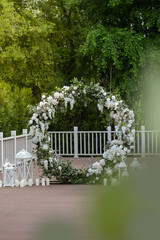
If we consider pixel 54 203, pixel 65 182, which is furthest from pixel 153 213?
pixel 65 182

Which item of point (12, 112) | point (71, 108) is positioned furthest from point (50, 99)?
point (12, 112)

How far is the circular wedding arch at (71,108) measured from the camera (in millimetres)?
7309

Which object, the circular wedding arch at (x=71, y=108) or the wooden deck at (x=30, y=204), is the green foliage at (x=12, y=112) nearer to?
the circular wedding arch at (x=71, y=108)

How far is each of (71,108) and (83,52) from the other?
7.37 metres

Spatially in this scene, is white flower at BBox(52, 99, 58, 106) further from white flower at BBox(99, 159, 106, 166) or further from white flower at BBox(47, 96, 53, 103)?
white flower at BBox(99, 159, 106, 166)

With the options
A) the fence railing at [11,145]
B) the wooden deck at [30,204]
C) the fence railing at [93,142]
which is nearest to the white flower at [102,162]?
the wooden deck at [30,204]

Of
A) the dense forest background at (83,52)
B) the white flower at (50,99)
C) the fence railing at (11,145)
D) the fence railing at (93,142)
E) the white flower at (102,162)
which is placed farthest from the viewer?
the dense forest background at (83,52)

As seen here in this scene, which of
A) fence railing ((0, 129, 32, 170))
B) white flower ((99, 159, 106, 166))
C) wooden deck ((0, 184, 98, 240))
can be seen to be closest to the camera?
wooden deck ((0, 184, 98, 240))

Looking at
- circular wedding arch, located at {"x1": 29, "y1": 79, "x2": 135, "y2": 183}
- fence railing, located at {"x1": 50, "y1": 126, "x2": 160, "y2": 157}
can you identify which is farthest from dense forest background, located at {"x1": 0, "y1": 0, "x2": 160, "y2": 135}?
circular wedding arch, located at {"x1": 29, "y1": 79, "x2": 135, "y2": 183}

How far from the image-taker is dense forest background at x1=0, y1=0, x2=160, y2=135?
13.6 metres

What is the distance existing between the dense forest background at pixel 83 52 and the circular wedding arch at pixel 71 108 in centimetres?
331

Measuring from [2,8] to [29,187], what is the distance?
11102 mm

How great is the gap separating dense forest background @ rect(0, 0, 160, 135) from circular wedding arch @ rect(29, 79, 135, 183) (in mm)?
3306

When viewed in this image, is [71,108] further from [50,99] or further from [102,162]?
[102,162]
